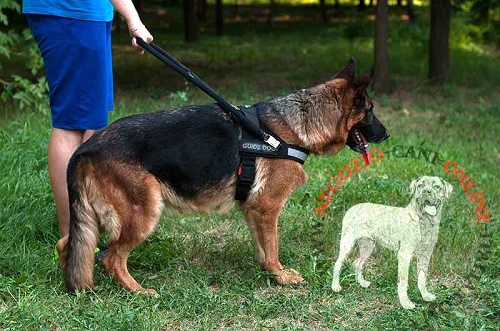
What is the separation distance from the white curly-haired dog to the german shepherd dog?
65cm

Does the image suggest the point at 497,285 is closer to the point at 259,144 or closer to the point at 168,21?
the point at 259,144

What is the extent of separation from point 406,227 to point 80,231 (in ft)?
6.03

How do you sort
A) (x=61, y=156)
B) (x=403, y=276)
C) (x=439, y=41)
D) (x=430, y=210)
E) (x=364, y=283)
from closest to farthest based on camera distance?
(x=430, y=210) → (x=403, y=276) → (x=364, y=283) → (x=61, y=156) → (x=439, y=41)

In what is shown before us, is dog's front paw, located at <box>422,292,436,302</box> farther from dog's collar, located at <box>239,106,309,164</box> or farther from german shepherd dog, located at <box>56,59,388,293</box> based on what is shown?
dog's collar, located at <box>239,106,309,164</box>

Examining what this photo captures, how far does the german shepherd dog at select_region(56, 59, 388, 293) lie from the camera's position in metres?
4.03

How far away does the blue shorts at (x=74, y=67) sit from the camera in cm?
443

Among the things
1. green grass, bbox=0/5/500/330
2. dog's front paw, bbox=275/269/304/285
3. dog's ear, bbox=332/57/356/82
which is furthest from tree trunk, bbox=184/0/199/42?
dog's front paw, bbox=275/269/304/285

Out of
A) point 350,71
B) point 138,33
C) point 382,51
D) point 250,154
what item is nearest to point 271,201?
point 250,154

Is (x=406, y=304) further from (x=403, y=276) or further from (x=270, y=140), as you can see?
(x=270, y=140)

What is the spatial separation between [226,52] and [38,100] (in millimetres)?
8998

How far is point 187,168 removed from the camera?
13.7 ft

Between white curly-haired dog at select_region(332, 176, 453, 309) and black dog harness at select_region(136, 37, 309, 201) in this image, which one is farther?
black dog harness at select_region(136, 37, 309, 201)

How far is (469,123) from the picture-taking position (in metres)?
9.16

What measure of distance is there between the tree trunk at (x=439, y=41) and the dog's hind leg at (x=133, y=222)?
344 inches
